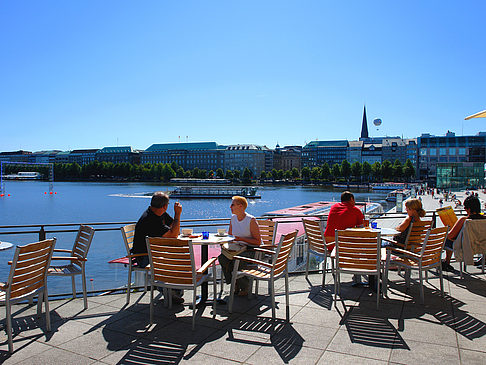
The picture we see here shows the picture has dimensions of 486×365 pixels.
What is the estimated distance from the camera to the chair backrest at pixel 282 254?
464 cm

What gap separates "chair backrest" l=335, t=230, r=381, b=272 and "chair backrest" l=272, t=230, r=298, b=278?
0.69 m

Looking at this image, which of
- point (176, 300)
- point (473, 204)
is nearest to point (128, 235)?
point (176, 300)

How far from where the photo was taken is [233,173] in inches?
6176

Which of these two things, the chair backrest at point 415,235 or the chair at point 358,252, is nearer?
the chair at point 358,252

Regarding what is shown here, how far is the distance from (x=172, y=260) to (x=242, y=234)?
1334 millimetres

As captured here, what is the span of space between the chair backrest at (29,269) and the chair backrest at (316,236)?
3.96m

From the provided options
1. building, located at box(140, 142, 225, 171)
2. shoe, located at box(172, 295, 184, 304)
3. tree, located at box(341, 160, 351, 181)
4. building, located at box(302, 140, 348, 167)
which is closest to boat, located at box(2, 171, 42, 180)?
building, located at box(140, 142, 225, 171)

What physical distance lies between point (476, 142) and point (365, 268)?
10358 cm

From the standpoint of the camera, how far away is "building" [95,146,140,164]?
188 m

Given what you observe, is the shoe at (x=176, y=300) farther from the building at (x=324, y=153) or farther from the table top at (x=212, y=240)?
the building at (x=324, y=153)

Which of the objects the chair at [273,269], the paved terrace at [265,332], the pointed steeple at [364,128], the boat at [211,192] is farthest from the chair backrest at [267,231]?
the pointed steeple at [364,128]

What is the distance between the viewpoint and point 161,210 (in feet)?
17.2

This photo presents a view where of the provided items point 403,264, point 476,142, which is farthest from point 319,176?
point 403,264

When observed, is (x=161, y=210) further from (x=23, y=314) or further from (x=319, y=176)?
(x=319, y=176)
